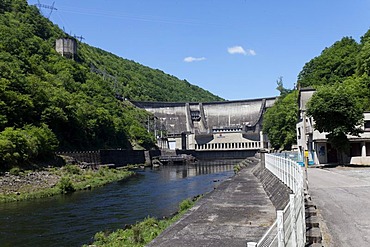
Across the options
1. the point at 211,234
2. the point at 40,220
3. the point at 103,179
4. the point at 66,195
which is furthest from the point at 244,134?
the point at 211,234

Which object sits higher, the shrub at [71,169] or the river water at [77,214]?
the shrub at [71,169]

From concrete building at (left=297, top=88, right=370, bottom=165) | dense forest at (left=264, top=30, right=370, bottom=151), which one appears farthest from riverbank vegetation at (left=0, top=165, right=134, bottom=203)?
dense forest at (left=264, top=30, right=370, bottom=151)

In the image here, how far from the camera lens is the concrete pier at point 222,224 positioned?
10.8 metres

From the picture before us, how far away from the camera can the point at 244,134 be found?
120 meters

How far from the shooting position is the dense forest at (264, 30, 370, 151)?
32.5 m

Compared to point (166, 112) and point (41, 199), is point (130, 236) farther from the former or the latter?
point (166, 112)

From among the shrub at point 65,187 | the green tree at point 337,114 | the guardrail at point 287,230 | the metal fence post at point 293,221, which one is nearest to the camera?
the guardrail at point 287,230

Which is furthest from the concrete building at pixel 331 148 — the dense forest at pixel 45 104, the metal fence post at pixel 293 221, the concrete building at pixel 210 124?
the concrete building at pixel 210 124

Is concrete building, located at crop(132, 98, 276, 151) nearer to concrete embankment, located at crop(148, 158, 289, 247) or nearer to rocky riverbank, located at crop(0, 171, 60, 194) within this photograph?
rocky riverbank, located at crop(0, 171, 60, 194)

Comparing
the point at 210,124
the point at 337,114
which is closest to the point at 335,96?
the point at 337,114

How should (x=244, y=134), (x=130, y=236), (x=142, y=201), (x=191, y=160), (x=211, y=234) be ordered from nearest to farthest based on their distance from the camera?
(x=211, y=234) → (x=130, y=236) → (x=142, y=201) → (x=191, y=160) → (x=244, y=134)

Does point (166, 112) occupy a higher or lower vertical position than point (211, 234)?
higher

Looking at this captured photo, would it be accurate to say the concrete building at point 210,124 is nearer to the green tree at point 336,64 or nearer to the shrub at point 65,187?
the green tree at point 336,64

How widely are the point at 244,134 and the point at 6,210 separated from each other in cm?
10075
